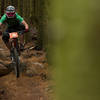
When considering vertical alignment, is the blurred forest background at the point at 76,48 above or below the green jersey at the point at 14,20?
above

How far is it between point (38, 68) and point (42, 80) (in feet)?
2.83

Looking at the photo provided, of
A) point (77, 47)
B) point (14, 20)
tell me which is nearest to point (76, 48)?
point (77, 47)


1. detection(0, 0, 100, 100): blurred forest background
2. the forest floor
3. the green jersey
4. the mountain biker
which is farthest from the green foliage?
the green jersey

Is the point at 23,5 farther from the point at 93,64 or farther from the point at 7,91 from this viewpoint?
the point at 93,64

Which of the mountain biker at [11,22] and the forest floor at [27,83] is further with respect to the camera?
the mountain biker at [11,22]

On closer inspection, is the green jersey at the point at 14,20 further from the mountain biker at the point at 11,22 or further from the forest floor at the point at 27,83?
the forest floor at the point at 27,83

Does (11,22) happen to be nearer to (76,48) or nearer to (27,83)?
(27,83)

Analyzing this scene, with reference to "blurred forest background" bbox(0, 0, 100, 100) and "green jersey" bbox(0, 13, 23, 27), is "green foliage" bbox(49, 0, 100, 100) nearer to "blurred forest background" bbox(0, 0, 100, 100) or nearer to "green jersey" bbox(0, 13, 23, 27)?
"blurred forest background" bbox(0, 0, 100, 100)

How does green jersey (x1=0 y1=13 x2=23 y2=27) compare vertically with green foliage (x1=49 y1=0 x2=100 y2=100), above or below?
below

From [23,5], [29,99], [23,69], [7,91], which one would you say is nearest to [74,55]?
[29,99]

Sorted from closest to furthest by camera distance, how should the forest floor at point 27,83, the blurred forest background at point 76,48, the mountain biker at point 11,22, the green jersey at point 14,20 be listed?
the blurred forest background at point 76,48 < the forest floor at point 27,83 < the mountain biker at point 11,22 < the green jersey at point 14,20

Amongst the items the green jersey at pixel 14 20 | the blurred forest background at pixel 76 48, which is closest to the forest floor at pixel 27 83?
the green jersey at pixel 14 20

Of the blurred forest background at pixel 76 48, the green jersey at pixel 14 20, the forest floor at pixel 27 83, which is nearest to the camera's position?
the blurred forest background at pixel 76 48

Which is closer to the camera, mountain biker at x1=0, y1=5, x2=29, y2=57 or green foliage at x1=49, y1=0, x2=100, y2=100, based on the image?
green foliage at x1=49, y1=0, x2=100, y2=100
